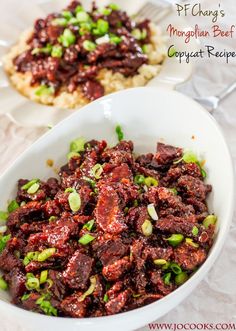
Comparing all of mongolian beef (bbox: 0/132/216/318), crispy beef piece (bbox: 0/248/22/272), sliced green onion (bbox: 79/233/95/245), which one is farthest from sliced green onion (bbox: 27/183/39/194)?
sliced green onion (bbox: 79/233/95/245)

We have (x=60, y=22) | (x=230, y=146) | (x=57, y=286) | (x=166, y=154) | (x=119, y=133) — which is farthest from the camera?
(x=60, y=22)

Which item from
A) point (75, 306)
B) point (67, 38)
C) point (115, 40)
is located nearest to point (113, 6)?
point (115, 40)

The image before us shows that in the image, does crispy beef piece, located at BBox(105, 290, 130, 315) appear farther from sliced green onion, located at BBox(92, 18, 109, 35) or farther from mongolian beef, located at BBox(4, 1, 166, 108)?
sliced green onion, located at BBox(92, 18, 109, 35)

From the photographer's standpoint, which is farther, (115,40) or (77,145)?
(115,40)

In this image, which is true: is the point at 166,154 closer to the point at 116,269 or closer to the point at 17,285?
the point at 116,269

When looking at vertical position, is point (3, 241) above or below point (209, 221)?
above
